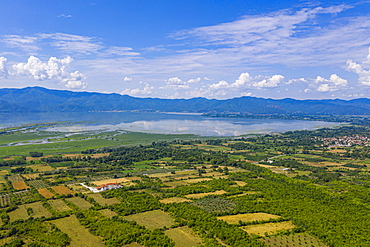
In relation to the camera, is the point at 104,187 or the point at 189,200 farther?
the point at 104,187

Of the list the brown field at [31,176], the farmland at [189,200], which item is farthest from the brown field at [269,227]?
the brown field at [31,176]

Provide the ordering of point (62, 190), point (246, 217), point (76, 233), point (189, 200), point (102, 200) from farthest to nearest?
1. point (62, 190)
2. point (189, 200)
3. point (102, 200)
4. point (246, 217)
5. point (76, 233)

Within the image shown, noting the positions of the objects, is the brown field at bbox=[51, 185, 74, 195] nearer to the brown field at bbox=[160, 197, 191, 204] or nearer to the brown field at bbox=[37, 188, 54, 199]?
the brown field at bbox=[37, 188, 54, 199]

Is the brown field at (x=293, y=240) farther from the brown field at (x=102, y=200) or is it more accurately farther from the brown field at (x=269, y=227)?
the brown field at (x=102, y=200)

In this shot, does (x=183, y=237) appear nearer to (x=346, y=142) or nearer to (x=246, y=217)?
(x=246, y=217)

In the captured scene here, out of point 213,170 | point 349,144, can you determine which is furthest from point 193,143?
point 349,144

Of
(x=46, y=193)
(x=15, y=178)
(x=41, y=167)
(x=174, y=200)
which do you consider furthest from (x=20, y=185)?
(x=174, y=200)

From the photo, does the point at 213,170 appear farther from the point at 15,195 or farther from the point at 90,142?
the point at 90,142

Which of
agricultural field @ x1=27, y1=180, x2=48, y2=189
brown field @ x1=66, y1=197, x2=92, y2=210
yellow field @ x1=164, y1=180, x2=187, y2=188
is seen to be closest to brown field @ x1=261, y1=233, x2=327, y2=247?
yellow field @ x1=164, y1=180, x2=187, y2=188
